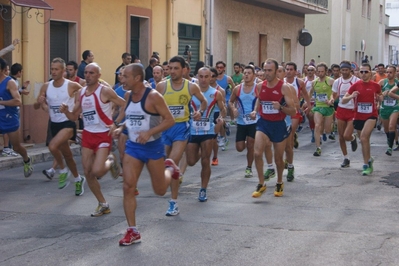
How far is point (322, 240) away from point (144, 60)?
1559cm

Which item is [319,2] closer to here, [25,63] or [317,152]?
[317,152]

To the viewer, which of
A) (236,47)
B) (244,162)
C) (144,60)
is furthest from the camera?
(236,47)

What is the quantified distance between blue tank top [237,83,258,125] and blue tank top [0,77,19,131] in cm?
355

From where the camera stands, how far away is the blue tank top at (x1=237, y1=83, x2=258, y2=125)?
41.2 feet

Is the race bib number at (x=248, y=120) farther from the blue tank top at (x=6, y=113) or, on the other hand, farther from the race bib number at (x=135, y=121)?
the race bib number at (x=135, y=121)

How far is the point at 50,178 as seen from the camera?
1247 cm

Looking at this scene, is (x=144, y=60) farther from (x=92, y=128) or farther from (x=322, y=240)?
(x=322, y=240)

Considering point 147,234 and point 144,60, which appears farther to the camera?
point 144,60

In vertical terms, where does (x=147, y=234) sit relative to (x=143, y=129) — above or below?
below

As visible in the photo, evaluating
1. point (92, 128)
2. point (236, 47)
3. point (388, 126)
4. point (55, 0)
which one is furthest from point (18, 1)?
point (236, 47)

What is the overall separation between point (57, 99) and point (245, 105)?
119 inches

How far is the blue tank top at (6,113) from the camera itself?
1251 centimetres

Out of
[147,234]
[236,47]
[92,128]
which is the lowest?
[147,234]

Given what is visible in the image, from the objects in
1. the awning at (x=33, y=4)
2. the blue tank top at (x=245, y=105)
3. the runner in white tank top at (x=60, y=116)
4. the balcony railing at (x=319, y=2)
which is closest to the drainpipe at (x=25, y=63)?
the awning at (x=33, y=4)
